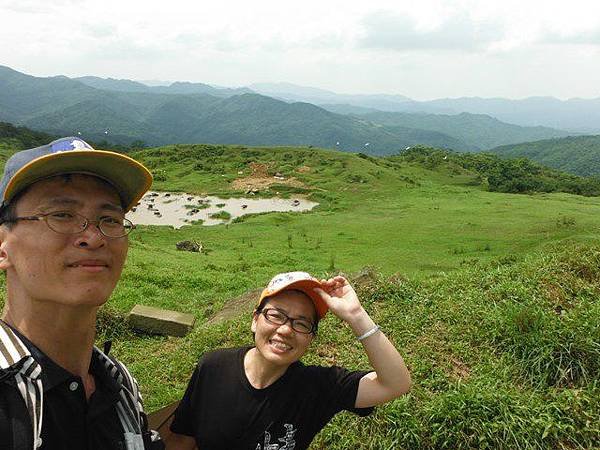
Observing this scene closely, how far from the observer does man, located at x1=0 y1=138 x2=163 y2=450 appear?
1976 mm

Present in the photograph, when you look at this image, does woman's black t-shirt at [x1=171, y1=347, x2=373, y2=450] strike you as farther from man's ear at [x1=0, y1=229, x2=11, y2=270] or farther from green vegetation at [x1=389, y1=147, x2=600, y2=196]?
green vegetation at [x1=389, y1=147, x2=600, y2=196]

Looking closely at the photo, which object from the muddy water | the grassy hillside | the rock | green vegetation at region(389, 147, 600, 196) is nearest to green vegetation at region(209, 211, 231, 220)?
the muddy water

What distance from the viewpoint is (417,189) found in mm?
45281

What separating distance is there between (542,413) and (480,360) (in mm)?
1205

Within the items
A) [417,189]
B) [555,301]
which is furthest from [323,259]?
[417,189]

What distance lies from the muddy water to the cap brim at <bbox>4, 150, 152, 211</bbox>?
32319mm

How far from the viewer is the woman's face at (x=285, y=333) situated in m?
3.06

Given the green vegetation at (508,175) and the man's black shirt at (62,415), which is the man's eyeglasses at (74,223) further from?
the green vegetation at (508,175)

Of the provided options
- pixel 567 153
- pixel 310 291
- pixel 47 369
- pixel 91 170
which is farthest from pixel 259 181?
pixel 567 153

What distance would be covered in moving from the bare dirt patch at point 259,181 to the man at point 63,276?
45.5m

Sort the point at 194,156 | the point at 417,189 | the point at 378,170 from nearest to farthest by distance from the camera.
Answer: the point at 417,189, the point at 378,170, the point at 194,156

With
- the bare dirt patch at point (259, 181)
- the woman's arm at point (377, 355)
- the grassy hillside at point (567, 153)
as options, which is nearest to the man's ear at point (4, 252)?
the woman's arm at point (377, 355)

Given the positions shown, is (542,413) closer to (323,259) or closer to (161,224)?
(323,259)

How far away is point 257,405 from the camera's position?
119 inches
